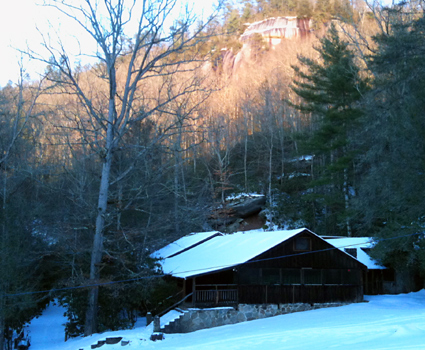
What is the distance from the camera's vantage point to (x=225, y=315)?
837 inches

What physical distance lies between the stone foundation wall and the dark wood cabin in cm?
28

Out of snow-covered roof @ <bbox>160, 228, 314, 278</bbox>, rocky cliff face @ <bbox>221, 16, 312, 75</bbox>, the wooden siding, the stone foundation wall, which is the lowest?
the stone foundation wall

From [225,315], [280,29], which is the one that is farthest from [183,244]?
[280,29]

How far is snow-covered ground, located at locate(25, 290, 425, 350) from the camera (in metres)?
12.2

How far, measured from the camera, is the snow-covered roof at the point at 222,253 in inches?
853

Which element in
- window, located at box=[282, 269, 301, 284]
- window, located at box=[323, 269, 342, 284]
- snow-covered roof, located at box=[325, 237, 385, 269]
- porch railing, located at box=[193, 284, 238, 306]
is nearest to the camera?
porch railing, located at box=[193, 284, 238, 306]

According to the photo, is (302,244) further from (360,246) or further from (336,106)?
(336,106)

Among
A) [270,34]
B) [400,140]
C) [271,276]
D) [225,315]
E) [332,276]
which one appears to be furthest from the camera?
[270,34]

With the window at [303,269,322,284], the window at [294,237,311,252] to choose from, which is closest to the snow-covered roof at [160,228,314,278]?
the window at [294,237,311,252]

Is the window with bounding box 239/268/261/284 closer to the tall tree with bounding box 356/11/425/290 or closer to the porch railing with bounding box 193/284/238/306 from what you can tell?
the porch railing with bounding box 193/284/238/306

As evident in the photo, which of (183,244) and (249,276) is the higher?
(183,244)

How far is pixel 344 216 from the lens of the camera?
29172 mm

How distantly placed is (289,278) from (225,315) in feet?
13.0

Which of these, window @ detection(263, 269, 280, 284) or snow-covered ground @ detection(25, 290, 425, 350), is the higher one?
window @ detection(263, 269, 280, 284)
